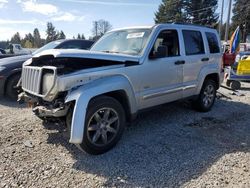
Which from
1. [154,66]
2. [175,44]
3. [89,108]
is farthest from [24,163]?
[175,44]

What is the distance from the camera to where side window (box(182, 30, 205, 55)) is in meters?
5.63

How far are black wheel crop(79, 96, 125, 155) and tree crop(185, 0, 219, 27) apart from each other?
56210 mm

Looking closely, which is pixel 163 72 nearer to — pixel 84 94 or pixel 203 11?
pixel 84 94

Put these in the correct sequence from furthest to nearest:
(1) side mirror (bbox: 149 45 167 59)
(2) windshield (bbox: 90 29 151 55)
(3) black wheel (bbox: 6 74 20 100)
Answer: (3) black wheel (bbox: 6 74 20 100) < (2) windshield (bbox: 90 29 151 55) < (1) side mirror (bbox: 149 45 167 59)

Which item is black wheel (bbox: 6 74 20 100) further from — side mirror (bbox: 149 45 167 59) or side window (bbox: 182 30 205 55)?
side window (bbox: 182 30 205 55)

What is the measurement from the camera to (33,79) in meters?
4.25

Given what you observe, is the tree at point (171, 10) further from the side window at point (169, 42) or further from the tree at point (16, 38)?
the side window at point (169, 42)

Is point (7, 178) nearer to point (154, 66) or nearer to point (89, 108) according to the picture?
point (89, 108)

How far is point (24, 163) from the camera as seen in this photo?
3783 mm

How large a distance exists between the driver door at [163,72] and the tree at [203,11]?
5448 cm

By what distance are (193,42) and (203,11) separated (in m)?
55.1

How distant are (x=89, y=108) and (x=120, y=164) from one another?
914 millimetres

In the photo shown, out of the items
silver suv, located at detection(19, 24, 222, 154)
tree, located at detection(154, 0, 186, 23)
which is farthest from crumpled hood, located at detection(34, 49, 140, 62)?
tree, located at detection(154, 0, 186, 23)

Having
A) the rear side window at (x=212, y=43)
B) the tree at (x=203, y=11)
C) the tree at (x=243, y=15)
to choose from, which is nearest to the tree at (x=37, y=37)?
the tree at (x=203, y=11)
